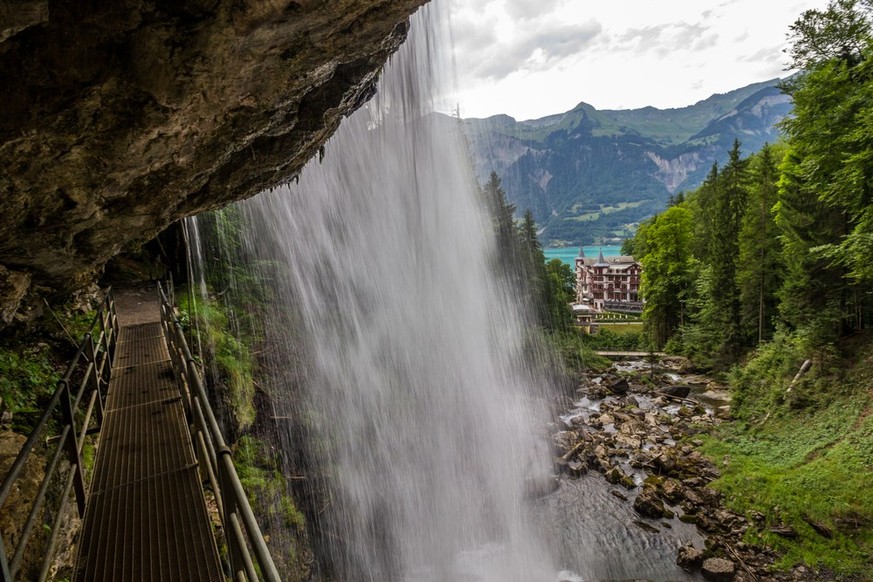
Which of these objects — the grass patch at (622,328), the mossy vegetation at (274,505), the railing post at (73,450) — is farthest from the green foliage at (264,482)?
the grass patch at (622,328)

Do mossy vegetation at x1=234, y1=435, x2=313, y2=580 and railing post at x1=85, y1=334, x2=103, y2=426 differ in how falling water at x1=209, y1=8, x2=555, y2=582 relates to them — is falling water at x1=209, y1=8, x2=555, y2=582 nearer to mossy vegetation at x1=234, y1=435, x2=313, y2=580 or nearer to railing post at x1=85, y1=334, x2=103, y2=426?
mossy vegetation at x1=234, y1=435, x2=313, y2=580

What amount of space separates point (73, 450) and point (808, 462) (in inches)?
806

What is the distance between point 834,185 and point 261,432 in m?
20.4

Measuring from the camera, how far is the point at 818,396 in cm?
1759

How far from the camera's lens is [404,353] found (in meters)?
18.8

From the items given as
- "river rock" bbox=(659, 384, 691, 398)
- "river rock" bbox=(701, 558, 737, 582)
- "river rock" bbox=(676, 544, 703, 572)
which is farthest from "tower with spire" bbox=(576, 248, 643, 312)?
"river rock" bbox=(701, 558, 737, 582)

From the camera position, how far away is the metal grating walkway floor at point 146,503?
3.04 meters

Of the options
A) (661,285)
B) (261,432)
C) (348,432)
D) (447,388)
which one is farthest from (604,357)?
(261,432)

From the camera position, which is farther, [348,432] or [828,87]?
[828,87]

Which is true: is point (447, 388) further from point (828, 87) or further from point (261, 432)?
point (828, 87)

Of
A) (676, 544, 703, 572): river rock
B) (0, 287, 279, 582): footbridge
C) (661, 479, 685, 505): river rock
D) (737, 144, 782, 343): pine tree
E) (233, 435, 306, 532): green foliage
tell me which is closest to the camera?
(0, 287, 279, 582): footbridge

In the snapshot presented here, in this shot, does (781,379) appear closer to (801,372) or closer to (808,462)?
(801,372)

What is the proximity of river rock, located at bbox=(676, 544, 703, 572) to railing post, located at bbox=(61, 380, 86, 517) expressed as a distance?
1443cm

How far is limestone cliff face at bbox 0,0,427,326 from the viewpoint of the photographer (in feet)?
12.5
